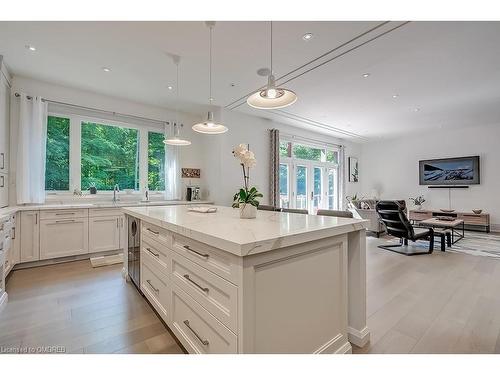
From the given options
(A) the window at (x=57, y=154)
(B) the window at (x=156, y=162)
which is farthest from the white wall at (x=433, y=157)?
(A) the window at (x=57, y=154)

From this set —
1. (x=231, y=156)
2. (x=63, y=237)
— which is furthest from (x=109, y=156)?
(x=231, y=156)

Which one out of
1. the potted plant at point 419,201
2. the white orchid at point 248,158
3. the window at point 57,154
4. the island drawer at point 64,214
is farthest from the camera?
the potted plant at point 419,201

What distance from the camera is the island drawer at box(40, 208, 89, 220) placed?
340cm

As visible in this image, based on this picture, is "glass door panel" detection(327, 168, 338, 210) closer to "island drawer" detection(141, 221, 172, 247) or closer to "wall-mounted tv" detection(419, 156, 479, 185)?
"wall-mounted tv" detection(419, 156, 479, 185)

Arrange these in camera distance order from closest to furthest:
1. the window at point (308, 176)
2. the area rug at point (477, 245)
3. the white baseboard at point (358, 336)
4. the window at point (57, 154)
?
the white baseboard at point (358, 336), the window at point (57, 154), the area rug at point (477, 245), the window at point (308, 176)

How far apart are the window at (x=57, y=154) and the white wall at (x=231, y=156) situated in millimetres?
2541

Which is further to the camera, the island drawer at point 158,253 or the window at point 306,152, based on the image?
the window at point 306,152

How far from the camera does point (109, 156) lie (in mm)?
4516

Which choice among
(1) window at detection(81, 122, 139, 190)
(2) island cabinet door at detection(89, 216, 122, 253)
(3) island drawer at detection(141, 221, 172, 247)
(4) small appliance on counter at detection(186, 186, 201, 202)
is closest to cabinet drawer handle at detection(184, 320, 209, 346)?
(3) island drawer at detection(141, 221, 172, 247)

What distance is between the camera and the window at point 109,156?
430 centimetres

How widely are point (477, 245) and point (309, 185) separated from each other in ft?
12.8

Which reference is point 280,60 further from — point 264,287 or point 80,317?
point 80,317

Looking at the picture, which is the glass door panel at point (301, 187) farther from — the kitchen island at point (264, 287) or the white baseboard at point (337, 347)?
the white baseboard at point (337, 347)

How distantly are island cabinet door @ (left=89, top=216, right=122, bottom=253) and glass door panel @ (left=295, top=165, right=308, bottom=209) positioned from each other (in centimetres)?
459
